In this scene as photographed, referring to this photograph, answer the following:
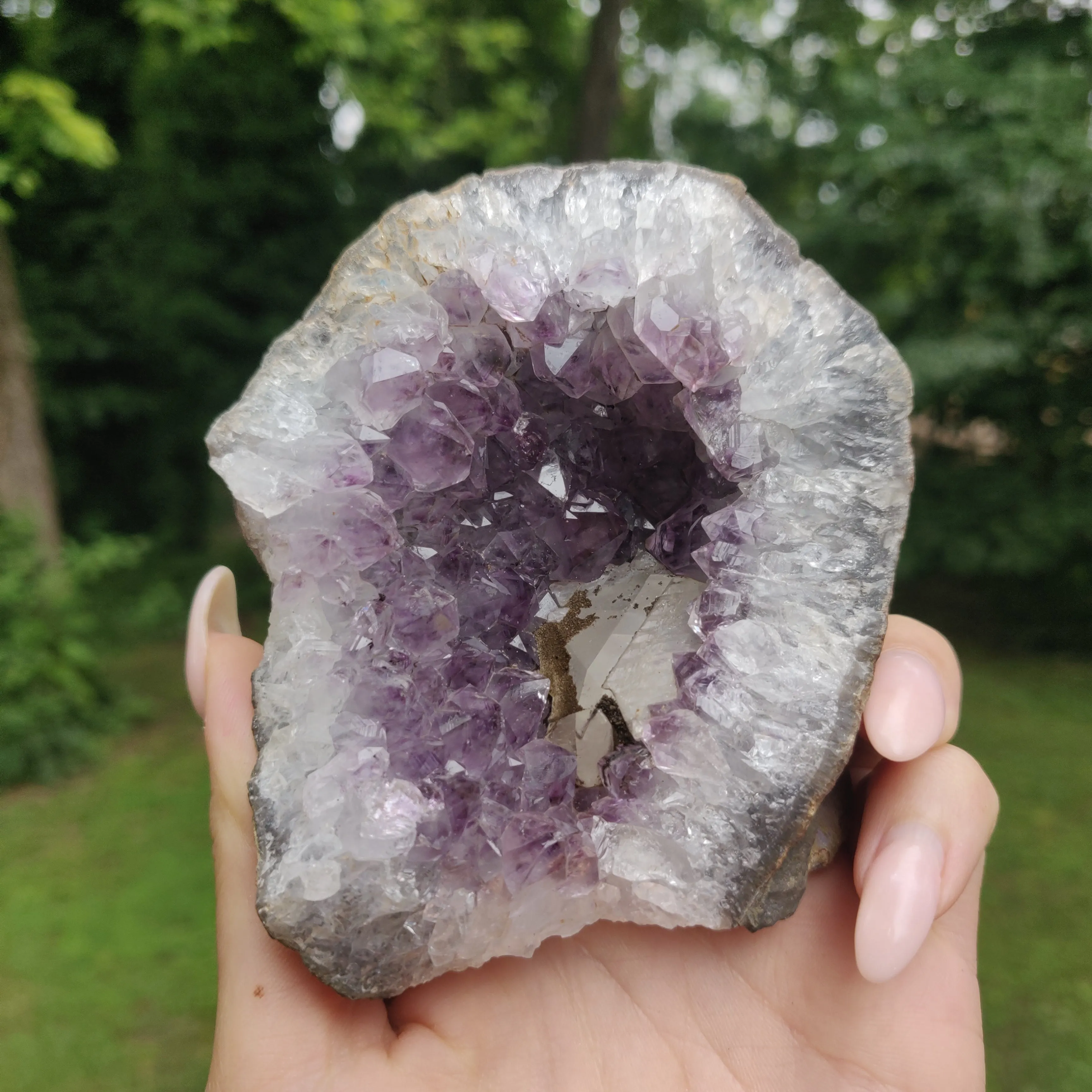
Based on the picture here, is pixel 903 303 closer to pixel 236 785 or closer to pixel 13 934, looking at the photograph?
pixel 236 785

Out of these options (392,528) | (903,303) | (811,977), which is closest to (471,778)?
(392,528)

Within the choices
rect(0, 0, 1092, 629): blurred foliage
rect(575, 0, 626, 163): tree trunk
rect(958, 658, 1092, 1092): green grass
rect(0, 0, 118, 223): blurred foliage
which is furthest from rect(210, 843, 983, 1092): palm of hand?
rect(575, 0, 626, 163): tree trunk

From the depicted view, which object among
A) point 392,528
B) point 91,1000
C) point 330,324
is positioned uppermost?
point 330,324

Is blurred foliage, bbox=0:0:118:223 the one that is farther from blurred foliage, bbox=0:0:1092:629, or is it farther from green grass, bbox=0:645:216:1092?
green grass, bbox=0:645:216:1092

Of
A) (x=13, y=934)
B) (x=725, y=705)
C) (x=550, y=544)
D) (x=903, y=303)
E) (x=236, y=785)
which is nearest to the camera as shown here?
(x=725, y=705)

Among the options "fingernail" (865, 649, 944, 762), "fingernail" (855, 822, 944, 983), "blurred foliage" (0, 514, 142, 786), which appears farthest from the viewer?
"blurred foliage" (0, 514, 142, 786)
